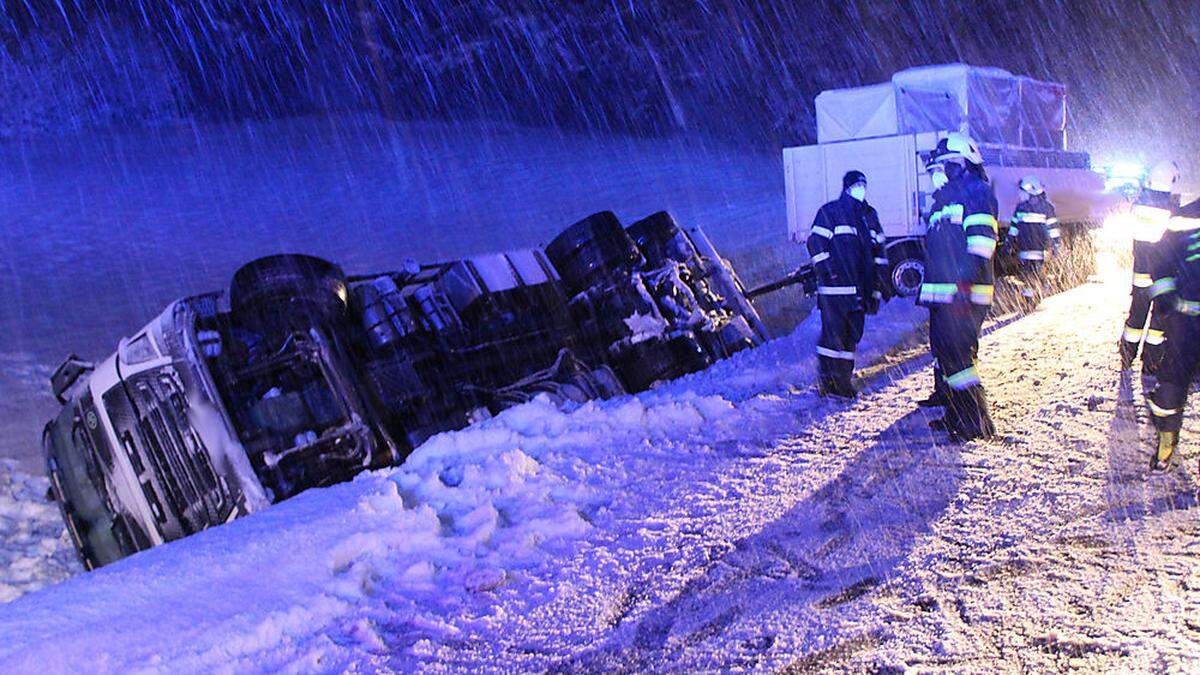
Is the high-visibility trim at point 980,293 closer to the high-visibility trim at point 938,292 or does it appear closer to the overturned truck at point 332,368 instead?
the high-visibility trim at point 938,292

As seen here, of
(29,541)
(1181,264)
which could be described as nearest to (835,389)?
(1181,264)

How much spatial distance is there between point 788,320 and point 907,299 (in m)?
2.70

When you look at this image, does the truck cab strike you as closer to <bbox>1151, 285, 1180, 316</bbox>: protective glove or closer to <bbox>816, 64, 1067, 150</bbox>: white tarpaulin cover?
<bbox>816, 64, 1067, 150</bbox>: white tarpaulin cover

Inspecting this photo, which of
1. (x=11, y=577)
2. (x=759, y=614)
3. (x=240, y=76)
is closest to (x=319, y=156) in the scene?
(x=240, y=76)

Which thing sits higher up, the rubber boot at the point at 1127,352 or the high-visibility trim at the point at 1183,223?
the high-visibility trim at the point at 1183,223

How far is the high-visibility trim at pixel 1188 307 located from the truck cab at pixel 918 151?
260 inches

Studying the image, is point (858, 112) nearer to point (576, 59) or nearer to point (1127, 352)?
point (1127, 352)

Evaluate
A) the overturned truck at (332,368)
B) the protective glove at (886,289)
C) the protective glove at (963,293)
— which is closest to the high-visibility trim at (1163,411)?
the protective glove at (963,293)

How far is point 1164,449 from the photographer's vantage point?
12.4 feet

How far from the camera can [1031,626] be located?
254cm

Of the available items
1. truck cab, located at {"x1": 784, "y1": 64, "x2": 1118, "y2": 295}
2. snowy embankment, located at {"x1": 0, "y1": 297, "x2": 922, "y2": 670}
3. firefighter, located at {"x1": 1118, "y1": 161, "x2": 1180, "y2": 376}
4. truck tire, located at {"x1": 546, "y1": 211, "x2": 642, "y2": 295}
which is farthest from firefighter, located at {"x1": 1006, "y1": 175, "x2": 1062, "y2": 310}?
snowy embankment, located at {"x1": 0, "y1": 297, "x2": 922, "y2": 670}

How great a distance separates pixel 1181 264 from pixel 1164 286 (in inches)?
→ 5.1

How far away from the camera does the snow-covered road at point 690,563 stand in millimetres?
2574

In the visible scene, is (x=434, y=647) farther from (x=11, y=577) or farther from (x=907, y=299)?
(x=907, y=299)
